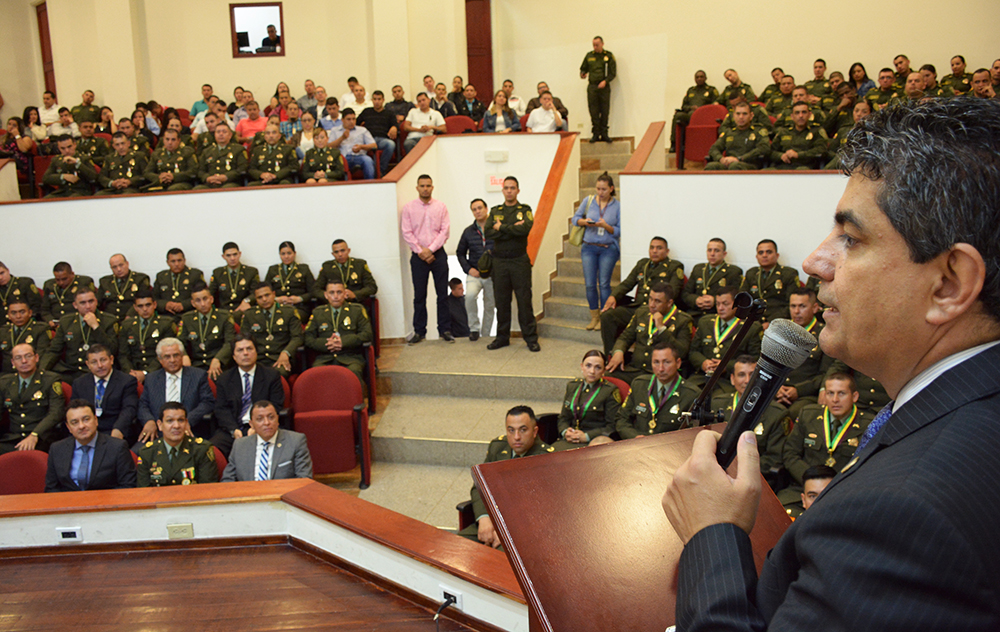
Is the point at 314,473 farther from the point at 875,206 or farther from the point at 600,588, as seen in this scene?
the point at 875,206

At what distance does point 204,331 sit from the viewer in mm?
6008

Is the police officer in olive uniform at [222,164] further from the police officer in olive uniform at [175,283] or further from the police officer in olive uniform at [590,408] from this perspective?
the police officer in olive uniform at [590,408]

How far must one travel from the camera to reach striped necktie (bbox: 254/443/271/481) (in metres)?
4.41

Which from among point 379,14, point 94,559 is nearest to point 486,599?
point 94,559

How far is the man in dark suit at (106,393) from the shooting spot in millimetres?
5309

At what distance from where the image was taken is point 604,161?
382 inches

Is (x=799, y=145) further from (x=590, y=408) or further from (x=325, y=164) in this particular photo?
(x=325, y=164)

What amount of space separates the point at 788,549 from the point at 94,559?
2.83 metres

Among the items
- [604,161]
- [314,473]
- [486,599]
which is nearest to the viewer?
[486,599]

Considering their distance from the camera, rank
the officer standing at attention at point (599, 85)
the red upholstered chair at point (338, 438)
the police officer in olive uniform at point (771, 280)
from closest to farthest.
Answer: the red upholstered chair at point (338, 438)
the police officer in olive uniform at point (771, 280)
the officer standing at attention at point (599, 85)

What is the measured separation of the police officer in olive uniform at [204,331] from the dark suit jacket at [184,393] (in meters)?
0.48

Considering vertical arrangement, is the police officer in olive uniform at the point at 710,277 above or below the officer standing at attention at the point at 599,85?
below

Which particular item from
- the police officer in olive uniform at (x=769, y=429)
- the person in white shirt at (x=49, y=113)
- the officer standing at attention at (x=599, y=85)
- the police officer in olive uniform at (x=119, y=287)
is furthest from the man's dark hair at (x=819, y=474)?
the person in white shirt at (x=49, y=113)

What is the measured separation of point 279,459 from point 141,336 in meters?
2.42
